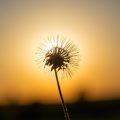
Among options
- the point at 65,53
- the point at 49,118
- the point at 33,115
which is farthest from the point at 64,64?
the point at 33,115

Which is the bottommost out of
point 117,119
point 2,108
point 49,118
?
point 117,119

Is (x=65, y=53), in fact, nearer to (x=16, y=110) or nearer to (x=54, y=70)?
(x=54, y=70)

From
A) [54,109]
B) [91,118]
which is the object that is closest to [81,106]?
[54,109]

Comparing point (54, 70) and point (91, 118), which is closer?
point (54, 70)

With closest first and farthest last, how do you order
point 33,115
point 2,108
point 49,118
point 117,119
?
point 117,119 → point 49,118 → point 33,115 → point 2,108

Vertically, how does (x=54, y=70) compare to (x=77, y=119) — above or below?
below

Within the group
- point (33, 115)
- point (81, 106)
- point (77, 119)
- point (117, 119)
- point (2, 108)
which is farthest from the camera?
point (2, 108)

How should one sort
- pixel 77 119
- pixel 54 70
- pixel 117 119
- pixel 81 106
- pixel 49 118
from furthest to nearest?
pixel 81 106, pixel 49 118, pixel 77 119, pixel 117 119, pixel 54 70

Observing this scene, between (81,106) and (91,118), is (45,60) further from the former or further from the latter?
(81,106)

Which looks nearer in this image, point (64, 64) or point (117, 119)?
point (64, 64)
